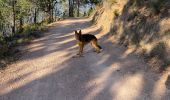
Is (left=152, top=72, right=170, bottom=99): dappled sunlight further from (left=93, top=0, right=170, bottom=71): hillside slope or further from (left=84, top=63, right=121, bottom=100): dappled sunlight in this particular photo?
(left=84, top=63, right=121, bottom=100): dappled sunlight

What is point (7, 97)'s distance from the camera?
35.6 feet

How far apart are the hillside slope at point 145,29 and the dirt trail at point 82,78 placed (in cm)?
65

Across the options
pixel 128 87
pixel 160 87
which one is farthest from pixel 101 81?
pixel 160 87

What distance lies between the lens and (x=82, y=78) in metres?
12.7

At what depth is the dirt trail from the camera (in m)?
11.1

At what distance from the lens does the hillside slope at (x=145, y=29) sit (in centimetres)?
1456

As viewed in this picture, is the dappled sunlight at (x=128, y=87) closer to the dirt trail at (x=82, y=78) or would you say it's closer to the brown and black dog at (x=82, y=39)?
the dirt trail at (x=82, y=78)

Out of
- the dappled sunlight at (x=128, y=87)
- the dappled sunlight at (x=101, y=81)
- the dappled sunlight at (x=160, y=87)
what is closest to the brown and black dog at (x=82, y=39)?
the dappled sunlight at (x=101, y=81)

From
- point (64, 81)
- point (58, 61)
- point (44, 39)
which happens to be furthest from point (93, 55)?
point (44, 39)

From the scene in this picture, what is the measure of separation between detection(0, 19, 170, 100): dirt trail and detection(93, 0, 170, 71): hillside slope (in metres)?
0.65

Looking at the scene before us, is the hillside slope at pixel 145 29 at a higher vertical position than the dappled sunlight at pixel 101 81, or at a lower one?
higher

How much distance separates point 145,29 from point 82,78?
5874 mm

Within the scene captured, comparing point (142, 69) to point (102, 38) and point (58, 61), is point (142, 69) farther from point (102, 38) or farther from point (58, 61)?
point (102, 38)

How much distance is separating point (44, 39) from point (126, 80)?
37.4 feet
